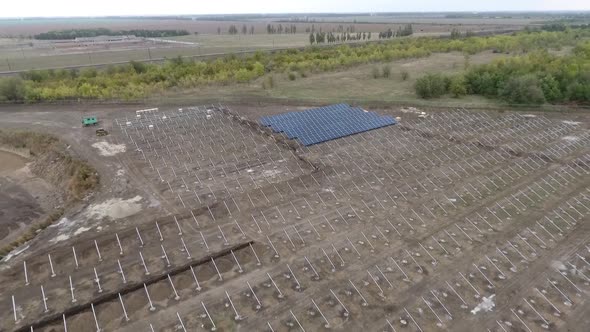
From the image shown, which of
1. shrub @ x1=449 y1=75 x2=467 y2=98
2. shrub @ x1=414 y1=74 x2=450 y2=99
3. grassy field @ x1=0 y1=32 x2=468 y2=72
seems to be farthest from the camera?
grassy field @ x1=0 y1=32 x2=468 y2=72

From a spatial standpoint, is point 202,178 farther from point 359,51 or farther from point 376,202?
point 359,51

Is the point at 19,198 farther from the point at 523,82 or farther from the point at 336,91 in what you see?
the point at 523,82

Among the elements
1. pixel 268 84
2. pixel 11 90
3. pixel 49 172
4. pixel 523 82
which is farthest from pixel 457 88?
pixel 11 90

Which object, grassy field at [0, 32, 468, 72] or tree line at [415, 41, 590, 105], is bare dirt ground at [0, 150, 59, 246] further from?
grassy field at [0, 32, 468, 72]

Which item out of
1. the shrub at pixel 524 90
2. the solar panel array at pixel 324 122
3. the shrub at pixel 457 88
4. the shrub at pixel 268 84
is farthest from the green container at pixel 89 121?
the shrub at pixel 524 90

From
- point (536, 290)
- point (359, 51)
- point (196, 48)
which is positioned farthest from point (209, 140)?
point (196, 48)

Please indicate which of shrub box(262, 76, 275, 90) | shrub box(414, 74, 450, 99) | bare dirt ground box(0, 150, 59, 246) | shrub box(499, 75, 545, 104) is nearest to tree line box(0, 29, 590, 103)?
shrub box(499, 75, 545, 104)
